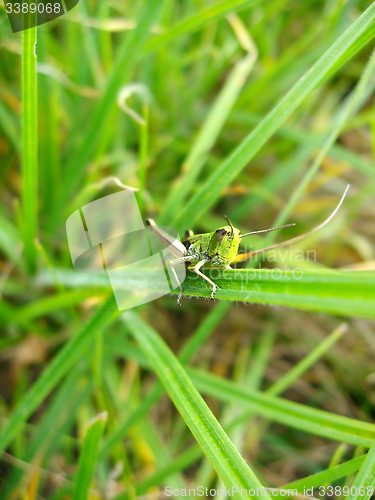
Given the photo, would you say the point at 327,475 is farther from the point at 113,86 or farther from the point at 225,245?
the point at 113,86

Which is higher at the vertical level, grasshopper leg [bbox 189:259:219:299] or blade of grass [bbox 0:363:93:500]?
grasshopper leg [bbox 189:259:219:299]

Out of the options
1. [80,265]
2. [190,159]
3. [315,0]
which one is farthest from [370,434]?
[315,0]

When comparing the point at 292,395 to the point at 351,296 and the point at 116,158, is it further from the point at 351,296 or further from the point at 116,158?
the point at 116,158

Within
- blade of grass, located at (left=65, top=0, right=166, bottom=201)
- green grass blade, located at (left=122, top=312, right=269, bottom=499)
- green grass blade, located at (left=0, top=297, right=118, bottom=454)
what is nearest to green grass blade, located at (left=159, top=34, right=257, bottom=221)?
blade of grass, located at (left=65, top=0, right=166, bottom=201)

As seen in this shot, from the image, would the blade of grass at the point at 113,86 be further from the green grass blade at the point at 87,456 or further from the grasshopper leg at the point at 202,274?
the green grass blade at the point at 87,456

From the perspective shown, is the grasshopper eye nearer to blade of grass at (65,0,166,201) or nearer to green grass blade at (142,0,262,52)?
green grass blade at (142,0,262,52)

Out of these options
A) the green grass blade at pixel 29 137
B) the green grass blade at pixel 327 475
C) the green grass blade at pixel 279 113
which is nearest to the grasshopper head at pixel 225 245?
the green grass blade at pixel 279 113
